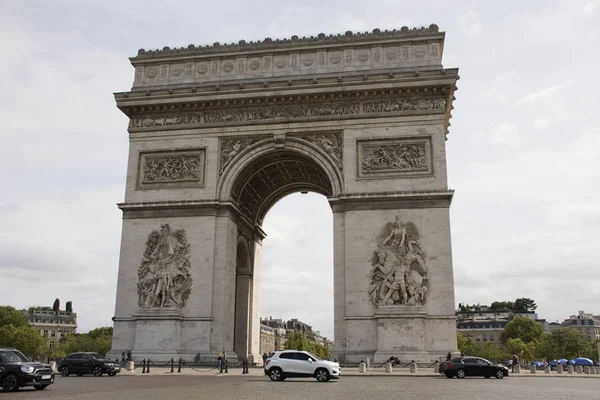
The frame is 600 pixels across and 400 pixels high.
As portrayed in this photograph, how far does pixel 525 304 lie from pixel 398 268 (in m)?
113

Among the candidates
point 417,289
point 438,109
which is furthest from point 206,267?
point 438,109

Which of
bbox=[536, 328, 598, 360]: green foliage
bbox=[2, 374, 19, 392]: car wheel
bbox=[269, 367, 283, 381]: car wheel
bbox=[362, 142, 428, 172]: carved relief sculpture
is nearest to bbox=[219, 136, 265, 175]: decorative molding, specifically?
bbox=[362, 142, 428, 172]: carved relief sculpture

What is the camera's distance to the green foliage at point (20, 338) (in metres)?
80.2

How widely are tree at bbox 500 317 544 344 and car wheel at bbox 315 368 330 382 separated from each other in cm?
8165

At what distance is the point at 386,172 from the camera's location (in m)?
31.8

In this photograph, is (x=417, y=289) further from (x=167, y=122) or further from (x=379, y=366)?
(x=167, y=122)

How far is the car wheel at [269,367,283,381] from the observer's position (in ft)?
74.7

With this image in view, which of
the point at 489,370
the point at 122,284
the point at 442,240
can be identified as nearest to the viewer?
the point at 489,370

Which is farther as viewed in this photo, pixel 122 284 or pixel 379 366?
pixel 122 284

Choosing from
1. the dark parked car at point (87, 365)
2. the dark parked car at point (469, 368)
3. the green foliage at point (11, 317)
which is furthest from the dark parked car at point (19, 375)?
the green foliage at point (11, 317)

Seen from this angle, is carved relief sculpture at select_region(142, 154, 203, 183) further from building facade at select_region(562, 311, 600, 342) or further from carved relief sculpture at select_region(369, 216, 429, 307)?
building facade at select_region(562, 311, 600, 342)

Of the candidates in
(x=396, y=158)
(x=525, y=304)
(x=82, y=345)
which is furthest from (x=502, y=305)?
(x=396, y=158)

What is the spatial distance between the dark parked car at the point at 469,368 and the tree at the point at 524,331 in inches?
2956

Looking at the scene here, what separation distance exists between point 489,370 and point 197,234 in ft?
52.5
